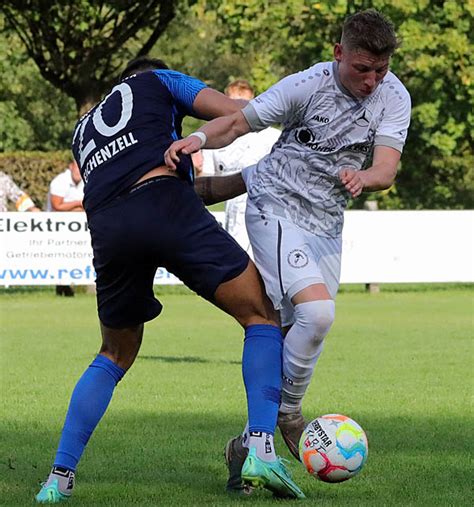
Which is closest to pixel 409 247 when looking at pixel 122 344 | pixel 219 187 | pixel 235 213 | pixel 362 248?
pixel 362 248

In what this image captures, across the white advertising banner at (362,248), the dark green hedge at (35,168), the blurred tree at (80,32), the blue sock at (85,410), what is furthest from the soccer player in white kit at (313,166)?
the dark green hedge at (35,168)

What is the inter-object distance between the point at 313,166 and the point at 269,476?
1496 millimetres

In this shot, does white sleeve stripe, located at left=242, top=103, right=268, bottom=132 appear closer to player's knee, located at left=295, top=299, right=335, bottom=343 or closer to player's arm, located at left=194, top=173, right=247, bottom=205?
player's arm, located at left=194, top=173, right=247, bottom=205

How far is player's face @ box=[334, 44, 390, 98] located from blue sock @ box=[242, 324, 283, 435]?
3.77ft

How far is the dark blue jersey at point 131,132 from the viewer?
575 centimetres

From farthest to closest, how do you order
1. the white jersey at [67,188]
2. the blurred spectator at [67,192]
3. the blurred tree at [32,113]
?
the blurred tree at [32,113]
the white jersey at [67,188]
the blurred spectator at [67,192]

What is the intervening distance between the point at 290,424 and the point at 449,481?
2.57ft

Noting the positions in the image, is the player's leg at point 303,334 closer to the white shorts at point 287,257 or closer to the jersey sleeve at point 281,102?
the white shorts at point 287,257

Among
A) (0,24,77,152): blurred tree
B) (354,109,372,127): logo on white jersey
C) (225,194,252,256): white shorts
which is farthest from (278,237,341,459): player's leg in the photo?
(0,24,77,152): blurred tree

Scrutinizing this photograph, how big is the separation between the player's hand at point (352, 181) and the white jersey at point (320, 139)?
338 mm

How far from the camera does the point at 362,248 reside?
68.0 ft

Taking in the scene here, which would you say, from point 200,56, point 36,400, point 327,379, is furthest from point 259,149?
point 200,56

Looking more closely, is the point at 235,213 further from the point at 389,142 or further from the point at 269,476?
the point at 269,476

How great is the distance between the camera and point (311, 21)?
29.1 meters
